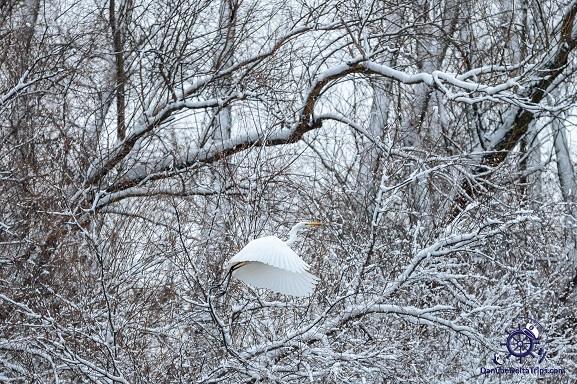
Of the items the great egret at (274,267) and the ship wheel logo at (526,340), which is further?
the ship wheel logo at (526,340)

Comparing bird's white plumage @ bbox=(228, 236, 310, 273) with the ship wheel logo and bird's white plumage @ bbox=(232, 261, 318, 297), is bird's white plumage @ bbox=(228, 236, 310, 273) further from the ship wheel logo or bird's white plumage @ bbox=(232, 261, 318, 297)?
the ship wheel logo

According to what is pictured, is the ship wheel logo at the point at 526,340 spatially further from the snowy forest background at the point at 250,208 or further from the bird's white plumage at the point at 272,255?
the bird's white plumage at the point at 272,255

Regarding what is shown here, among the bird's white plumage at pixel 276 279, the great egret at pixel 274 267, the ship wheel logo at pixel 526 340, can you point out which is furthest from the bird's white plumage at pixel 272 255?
the ship wheel logo at pixel 526 340

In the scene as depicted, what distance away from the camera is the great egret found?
576 cm

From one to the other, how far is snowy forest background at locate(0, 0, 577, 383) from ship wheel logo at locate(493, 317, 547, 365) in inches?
4.4

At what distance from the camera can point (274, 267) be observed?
6207 mm

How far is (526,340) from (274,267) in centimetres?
287

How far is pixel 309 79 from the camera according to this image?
1023cm

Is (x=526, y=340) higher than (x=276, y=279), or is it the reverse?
(x=276, y=279)

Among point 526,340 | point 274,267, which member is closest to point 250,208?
point 274,267

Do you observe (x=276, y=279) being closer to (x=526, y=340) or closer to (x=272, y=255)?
(x=272, y=255)

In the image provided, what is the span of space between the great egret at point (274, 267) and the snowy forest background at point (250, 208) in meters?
0.31

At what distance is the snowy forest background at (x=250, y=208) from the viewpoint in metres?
6.70

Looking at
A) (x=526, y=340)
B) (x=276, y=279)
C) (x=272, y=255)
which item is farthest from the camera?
(x=526, y=340)
